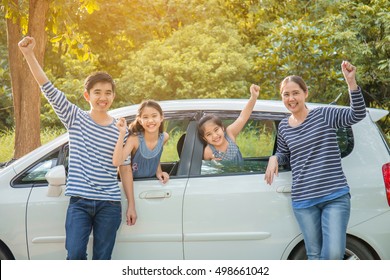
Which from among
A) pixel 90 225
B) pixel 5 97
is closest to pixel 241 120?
pixel 90 225

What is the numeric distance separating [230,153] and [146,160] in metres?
0.59

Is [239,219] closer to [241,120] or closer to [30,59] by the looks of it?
[241,120]

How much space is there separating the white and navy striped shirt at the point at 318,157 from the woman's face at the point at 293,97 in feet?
0.32

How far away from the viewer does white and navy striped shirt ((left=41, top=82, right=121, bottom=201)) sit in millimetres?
4305

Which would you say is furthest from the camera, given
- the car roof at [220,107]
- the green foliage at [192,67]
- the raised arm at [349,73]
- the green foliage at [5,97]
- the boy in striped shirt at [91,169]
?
the green foliage at [5,97]

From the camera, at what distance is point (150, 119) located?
4.54 metres

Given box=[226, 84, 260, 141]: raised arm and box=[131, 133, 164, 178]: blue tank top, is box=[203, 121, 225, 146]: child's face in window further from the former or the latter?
box=[131, 133, 164, 178]: blue tank top

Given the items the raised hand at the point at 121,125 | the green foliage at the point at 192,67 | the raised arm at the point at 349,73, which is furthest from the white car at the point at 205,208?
the green foliage at the point at 192,67

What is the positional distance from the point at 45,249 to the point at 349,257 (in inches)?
81.6

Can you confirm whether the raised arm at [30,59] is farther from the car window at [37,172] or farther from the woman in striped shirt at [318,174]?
the woman in striped shirt at [318,174]

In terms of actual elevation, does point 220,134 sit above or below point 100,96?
below

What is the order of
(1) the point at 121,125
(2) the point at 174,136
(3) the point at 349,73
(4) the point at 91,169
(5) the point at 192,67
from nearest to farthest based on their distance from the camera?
1. (3) the point at 349,73
2. (1) the point at 121,125
3. (4) the point at 91,169
4. (2) the point at 174,136
5. (5) the point at 192,67

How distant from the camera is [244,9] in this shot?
46.3ft

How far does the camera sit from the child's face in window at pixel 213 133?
4.69 meters
